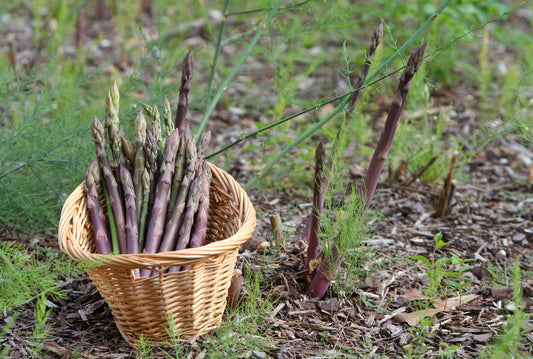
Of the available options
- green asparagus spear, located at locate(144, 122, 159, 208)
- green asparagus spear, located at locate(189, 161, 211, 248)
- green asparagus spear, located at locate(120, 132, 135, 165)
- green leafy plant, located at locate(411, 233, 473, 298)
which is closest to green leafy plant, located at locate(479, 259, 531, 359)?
green leafy plant, located at locate(411, 233, 473, 298)

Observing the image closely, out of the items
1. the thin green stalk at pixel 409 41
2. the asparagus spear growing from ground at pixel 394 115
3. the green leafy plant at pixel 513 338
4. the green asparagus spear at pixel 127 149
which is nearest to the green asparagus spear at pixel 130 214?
the green asparagus spear at pixel 127 149

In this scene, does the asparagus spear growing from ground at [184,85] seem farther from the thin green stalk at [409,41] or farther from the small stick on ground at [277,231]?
the thin green stalk at [409,41]

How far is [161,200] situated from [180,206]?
0.25 ft

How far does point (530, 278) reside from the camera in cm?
248

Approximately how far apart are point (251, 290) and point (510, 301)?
1111mm

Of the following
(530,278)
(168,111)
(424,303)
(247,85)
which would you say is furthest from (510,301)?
(247,85)

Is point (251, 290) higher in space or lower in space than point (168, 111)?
lower

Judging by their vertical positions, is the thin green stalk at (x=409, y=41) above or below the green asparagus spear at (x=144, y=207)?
above

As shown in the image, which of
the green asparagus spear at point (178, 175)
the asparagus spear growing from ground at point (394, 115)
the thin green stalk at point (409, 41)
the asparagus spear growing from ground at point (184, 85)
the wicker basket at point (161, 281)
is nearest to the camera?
the wicker basket at point (161, 281)

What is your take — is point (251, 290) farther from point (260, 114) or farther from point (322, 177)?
point (260, 114)

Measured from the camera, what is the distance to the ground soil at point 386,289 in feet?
6.83

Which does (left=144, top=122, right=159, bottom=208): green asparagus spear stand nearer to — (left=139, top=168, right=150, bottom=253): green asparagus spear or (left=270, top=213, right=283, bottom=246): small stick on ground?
(left=139, top=168, right=150, bottom=253): green asparagus spear

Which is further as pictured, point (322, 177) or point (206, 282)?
point (322, 177)

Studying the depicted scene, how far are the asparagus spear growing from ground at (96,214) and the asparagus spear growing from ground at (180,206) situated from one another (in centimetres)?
21
